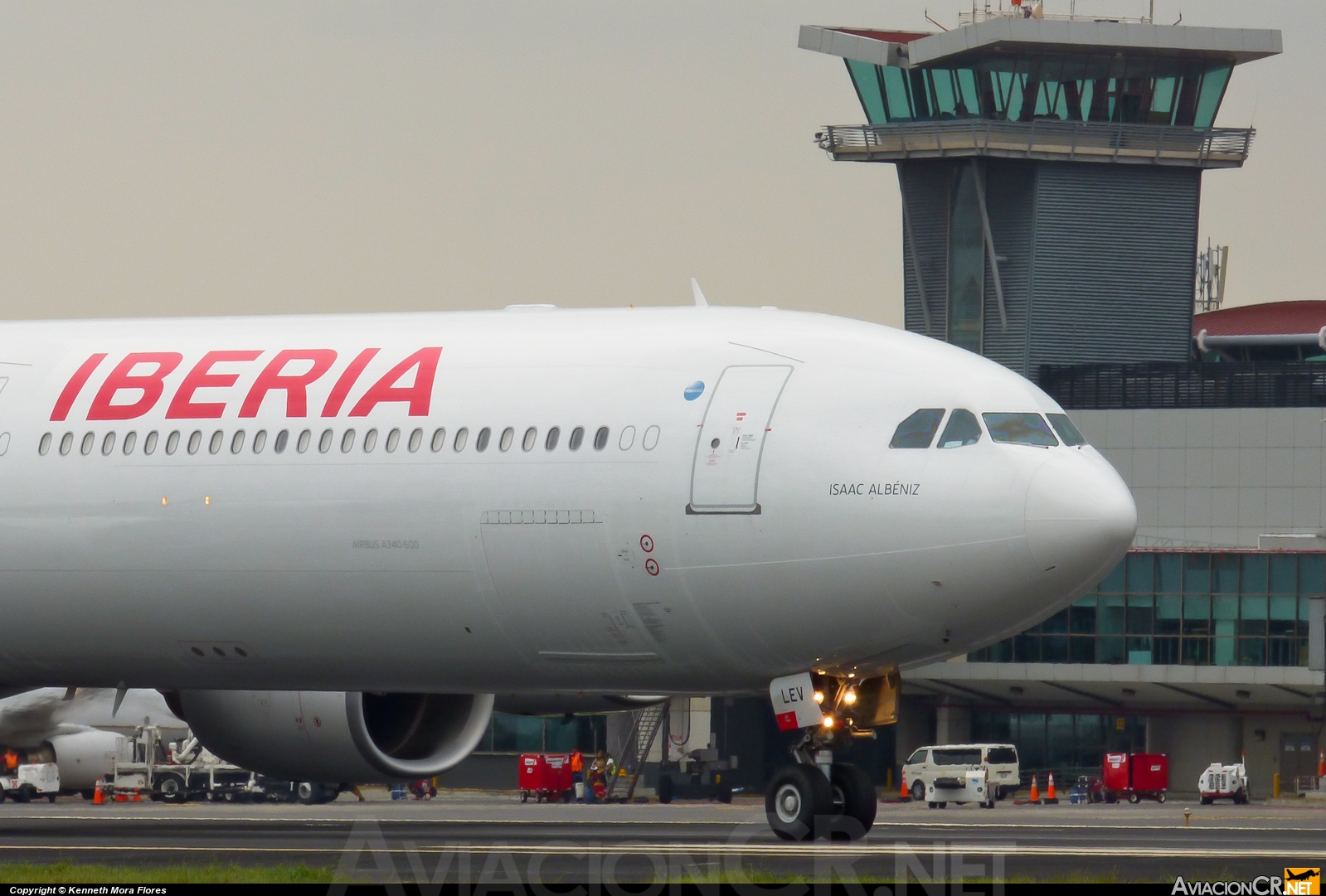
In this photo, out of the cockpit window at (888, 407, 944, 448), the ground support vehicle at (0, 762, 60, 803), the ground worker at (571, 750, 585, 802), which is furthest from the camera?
the ground worker at (571, 750, 585, 802)

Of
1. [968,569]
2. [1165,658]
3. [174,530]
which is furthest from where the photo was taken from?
[1165,658]

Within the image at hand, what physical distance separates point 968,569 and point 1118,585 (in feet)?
177

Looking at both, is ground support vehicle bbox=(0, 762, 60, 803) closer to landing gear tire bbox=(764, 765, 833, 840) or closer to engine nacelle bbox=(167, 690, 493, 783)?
engine nacelle bbox=(167, 690, 493, 783)

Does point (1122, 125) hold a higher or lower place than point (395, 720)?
higher

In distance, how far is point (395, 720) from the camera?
28.4m

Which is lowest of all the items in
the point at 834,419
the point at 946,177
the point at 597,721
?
the point at 597,721

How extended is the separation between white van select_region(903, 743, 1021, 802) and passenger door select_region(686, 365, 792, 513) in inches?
1370

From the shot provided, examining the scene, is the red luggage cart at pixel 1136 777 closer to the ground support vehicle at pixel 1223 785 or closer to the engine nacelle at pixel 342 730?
the ground support vehicle at pixel 1223 785

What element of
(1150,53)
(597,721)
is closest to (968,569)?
(597,721)

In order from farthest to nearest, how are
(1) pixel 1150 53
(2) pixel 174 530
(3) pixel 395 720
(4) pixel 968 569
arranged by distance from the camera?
(1) pixel 1150 53 < (3) pixel 395 720 < (2) pixel 174 530 < (4) pixel 968 569

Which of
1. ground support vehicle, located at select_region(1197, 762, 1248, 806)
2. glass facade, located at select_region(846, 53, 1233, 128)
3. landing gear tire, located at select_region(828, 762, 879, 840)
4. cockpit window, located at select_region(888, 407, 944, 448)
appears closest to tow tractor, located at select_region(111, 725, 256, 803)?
ground support vehicle, located at select_region(1197, 762, 1248, 806)

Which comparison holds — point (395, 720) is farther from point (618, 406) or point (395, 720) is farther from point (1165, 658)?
point (1165, 658)

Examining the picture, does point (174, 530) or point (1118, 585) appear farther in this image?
point (1118, 585)

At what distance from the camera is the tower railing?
311ft
